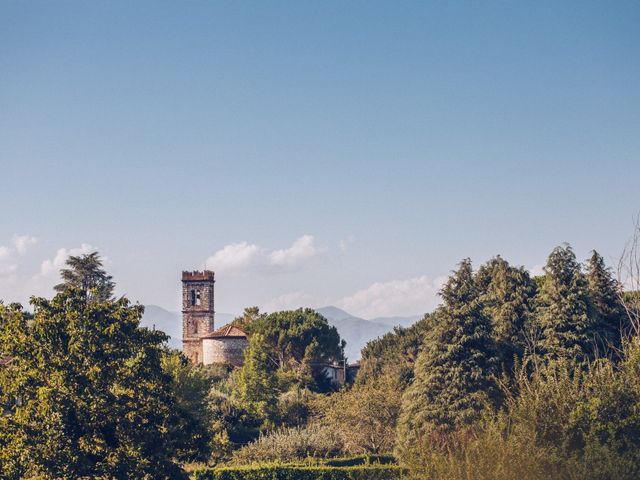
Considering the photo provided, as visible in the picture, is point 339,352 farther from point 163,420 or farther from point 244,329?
point 163,420

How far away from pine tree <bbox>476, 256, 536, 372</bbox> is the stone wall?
41948mm

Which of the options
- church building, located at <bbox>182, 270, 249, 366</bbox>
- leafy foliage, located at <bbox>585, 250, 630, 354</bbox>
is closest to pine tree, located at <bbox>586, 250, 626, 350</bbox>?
leafy foliage, located at <bbox>585, 250, 630, 354</bbox>

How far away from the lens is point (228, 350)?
95938 millimetres

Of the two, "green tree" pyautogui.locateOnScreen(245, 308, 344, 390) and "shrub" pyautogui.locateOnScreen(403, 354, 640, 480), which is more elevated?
"green tree" pyautogui.locateOnScreen(245, 308, 344, 390)

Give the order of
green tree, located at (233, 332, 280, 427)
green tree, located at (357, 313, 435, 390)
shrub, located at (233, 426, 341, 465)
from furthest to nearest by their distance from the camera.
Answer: green tree, located at (357, 313, 435, 390), green tree, located at (233, 332, 280, 427), shrub, located at (233, 426, 341, 465)

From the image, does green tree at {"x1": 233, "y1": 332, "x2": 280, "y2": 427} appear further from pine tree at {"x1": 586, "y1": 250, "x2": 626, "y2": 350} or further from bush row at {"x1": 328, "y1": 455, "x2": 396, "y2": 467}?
pine tree at {"x1": 586, "y1": 250, "x2": 626, "y2": 350}

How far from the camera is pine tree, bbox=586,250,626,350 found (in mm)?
52816

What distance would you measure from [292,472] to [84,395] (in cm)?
1459

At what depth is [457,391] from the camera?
47.8 meters

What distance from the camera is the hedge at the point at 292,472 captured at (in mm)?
42781

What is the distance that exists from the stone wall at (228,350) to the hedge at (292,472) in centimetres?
5103

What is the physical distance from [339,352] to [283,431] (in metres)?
34.6

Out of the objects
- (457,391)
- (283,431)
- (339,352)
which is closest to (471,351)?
(457,391)

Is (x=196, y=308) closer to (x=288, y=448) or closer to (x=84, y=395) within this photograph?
(x=288, y=448)
